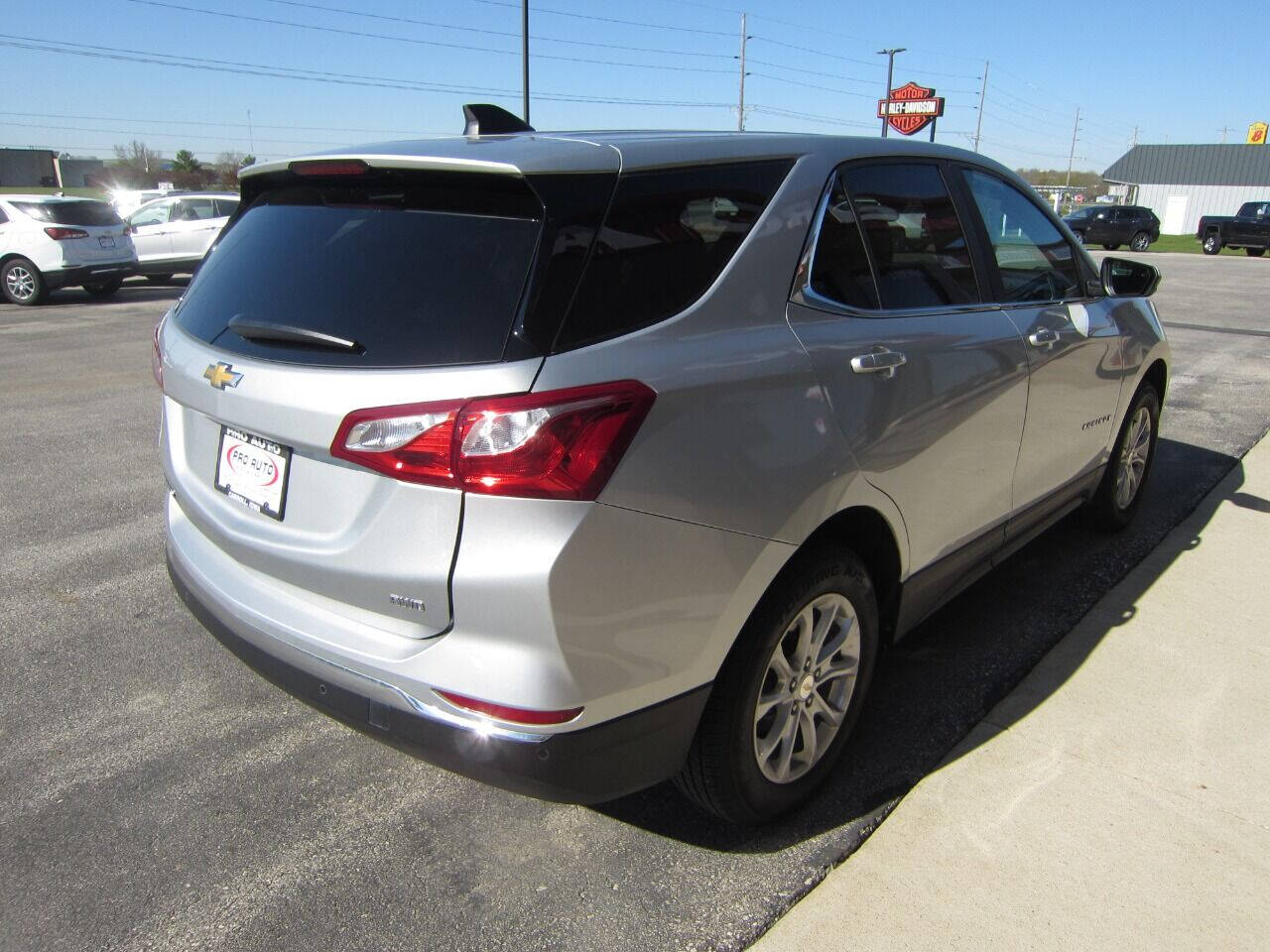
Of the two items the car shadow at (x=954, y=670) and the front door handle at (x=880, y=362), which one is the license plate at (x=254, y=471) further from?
the front door handle at (x=880, y=362)

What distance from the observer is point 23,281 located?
14.5 metres

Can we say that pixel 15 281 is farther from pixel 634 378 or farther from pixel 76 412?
A: pixel 634 378

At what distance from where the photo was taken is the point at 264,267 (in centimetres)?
242

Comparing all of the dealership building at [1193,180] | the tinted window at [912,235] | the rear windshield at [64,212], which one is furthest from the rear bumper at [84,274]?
the dealership building at [1193,180]

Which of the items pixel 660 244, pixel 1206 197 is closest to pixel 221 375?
pixel 660 244

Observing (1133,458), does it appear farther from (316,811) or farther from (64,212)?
(64,212)

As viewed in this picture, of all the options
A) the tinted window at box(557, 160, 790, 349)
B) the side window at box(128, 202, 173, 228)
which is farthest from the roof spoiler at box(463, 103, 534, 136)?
the side window at box(128, 202, 173, 228)

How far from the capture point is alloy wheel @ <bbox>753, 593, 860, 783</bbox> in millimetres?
2418

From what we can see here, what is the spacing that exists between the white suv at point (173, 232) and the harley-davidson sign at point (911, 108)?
47.3 m

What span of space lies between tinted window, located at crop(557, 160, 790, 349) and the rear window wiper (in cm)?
50

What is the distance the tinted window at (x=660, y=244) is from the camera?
6.43 ft

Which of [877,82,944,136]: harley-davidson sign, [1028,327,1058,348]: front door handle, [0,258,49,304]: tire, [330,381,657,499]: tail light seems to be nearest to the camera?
[330,381,657,499]: tail light

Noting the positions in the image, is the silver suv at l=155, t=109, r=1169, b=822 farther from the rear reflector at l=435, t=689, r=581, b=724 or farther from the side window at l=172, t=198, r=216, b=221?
the side window at l=172, t=198, r=216, b=221

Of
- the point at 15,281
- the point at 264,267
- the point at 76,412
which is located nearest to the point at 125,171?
the point at 15,281
